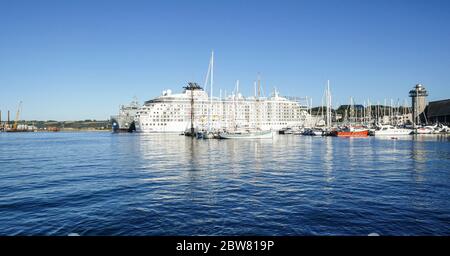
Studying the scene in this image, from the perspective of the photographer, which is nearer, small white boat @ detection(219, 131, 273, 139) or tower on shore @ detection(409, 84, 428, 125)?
small white boat @ detection(219, 131, 273, 139)

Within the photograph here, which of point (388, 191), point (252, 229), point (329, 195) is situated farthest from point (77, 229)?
point (388, 191)

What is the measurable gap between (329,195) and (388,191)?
3195 mm

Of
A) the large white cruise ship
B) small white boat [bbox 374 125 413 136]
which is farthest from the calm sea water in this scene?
the large white cruise ship

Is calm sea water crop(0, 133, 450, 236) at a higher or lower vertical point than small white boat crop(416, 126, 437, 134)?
lower

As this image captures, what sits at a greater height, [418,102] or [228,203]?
[418,102]

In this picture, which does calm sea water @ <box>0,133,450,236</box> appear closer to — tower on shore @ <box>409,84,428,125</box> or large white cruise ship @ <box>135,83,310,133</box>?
large white cruise ship @ <box>135,83,310,133</box>

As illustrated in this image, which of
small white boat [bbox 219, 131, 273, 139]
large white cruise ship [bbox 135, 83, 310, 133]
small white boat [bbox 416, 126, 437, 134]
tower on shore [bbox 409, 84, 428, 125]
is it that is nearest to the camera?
small white boat [bbox 219, 131, 273, 139]

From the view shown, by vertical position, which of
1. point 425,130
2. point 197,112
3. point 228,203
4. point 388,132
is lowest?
point 228,203

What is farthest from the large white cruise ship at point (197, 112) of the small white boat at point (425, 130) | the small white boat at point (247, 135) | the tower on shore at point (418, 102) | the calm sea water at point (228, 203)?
the calm sea water at point (228, 203)

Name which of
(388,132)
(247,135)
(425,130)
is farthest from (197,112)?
(425,130)

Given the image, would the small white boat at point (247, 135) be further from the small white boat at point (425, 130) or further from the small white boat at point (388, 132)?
the small white boat at point (425, 130)

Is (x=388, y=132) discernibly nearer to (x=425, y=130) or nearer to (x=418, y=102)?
(x=425, y=130)

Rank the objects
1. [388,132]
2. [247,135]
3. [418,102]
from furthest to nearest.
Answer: [418,102]
[388,132]
[247,135]
